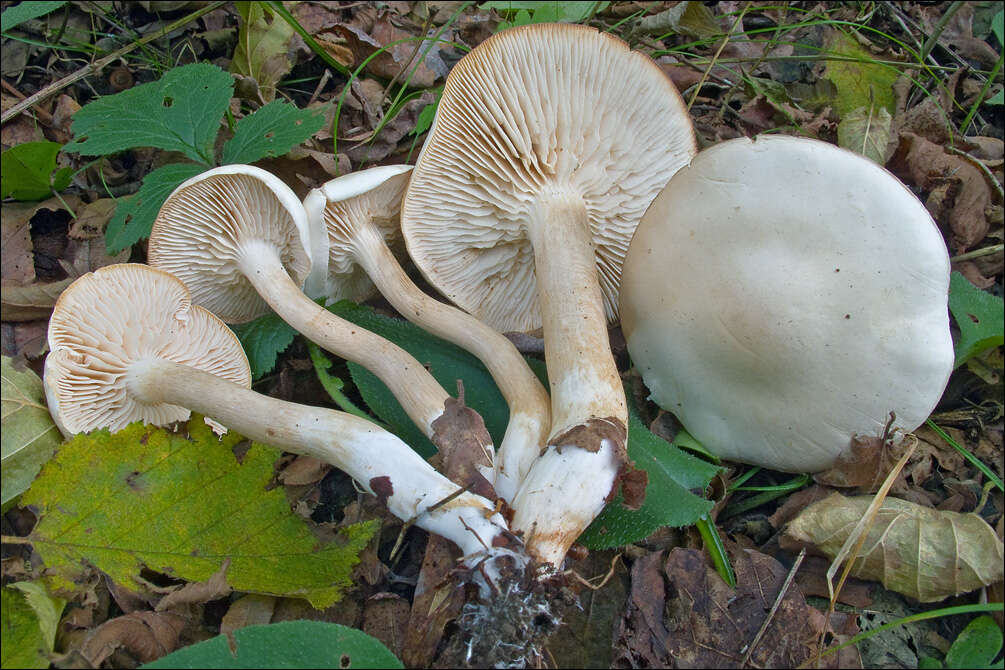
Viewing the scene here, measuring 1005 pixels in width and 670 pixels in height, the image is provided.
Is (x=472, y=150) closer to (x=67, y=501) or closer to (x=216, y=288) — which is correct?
(x=216, y=288)

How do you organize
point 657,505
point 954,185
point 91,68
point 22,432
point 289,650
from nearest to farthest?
point 289,650, point 657,505, point 22,432, point 954,185, point 91,68

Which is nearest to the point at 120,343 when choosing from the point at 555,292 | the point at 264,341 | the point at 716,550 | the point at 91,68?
the point at 264,341

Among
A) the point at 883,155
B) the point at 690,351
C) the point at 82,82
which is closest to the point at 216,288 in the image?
the point at 82,82

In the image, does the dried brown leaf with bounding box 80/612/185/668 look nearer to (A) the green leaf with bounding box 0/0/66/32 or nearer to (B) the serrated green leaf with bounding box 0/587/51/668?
(B) the serrated green leaf with bounding box 0/587/51/668

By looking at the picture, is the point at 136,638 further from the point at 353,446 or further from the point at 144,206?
the point at 144,206

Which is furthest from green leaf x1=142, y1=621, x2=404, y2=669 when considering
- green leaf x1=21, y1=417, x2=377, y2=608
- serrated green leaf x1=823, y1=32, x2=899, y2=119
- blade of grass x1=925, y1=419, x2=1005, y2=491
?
serrated green leaf x1=823, y1=32, x2=899, y2=119

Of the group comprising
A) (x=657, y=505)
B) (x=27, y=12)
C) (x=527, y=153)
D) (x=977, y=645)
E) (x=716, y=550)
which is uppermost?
(x=27, y=12)

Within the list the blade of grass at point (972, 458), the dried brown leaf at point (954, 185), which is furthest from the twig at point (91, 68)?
the blade of grass at point (972, 458)
